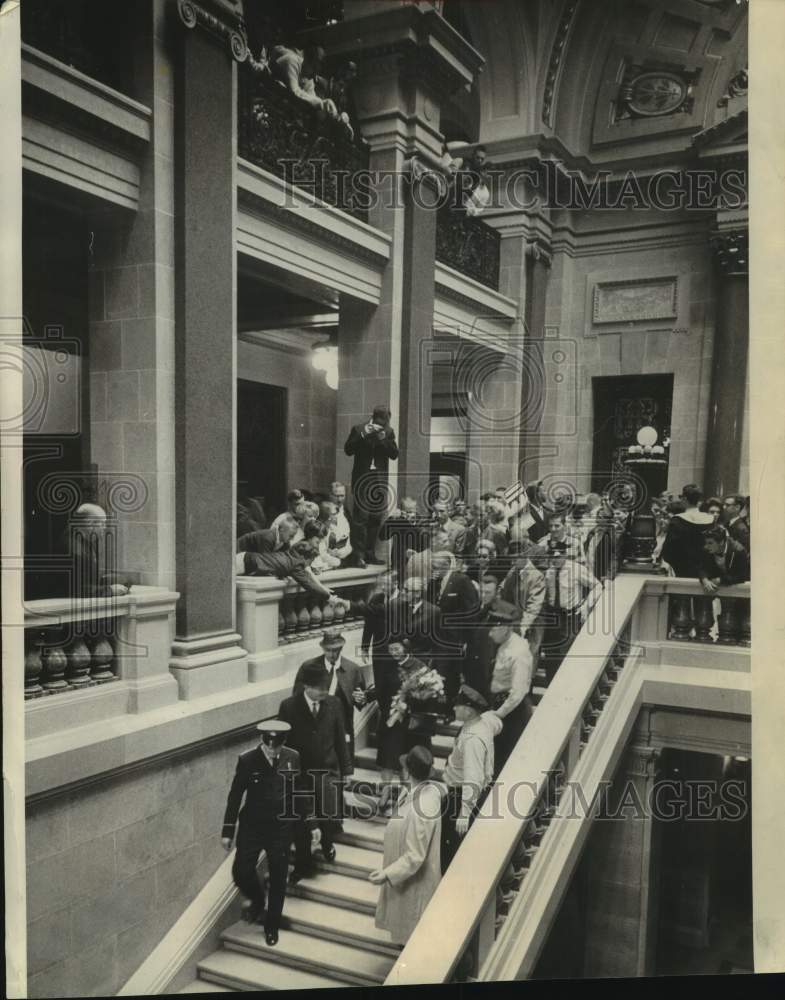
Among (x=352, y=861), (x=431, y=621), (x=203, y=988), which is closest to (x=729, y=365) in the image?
(x=431, y=621)

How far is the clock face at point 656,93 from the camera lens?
11.6 ft

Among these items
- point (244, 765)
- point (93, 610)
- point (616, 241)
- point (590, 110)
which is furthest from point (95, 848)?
point (590, 110)

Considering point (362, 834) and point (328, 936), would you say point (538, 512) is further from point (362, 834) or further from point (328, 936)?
point (328, 936)

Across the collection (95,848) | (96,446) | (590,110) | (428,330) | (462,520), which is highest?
(590,110)

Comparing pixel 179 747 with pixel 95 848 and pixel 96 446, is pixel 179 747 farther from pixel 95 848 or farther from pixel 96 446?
pixel 96 446

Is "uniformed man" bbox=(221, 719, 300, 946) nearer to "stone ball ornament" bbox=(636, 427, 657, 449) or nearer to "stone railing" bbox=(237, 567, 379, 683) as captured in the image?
"stone railing" bbox=(237, 567, 379, 683)

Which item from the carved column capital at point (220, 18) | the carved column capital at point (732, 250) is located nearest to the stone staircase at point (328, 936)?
the carved column capital at point (732, 250)

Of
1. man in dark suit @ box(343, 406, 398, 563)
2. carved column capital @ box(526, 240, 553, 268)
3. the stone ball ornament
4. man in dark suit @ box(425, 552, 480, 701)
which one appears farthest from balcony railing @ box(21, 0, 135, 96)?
the stone ball ornament

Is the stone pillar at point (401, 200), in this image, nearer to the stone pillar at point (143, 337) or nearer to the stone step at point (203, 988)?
the stone pillar at point (143, 337)

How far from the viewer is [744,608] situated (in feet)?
12.5

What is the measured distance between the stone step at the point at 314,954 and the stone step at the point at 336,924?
0.9 inches

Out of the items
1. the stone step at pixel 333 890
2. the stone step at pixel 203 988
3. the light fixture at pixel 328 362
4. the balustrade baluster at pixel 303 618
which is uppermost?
the light fixture at pixel 328 362

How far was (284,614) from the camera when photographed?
3580 mm

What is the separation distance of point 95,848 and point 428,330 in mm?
2928
